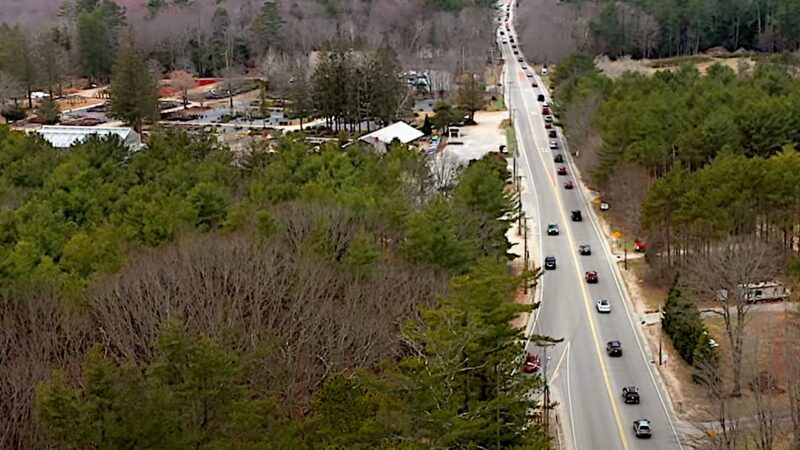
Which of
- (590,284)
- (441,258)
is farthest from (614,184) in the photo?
(441,258)

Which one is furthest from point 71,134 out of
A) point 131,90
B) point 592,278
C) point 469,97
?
point 592,278

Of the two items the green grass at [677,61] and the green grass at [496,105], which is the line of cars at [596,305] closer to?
the green grass at [496,105]

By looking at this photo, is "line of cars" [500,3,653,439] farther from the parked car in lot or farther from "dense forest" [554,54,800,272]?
"dense forest" [554,54,800,272]

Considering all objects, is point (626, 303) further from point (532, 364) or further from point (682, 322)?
point (532, 364)

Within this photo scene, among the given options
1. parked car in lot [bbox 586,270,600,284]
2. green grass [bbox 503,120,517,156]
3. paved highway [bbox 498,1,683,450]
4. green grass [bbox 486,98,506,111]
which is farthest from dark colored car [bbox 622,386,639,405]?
green grass [bbox 486,98,506,111]

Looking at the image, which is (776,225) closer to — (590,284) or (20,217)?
(590,284)

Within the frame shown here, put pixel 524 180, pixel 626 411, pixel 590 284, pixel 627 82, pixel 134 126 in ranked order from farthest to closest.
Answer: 1. pixel 134 126
2. pixel 627 82
3. pixel 524 180
4. pixel 590 284
5. pixel 626 411
